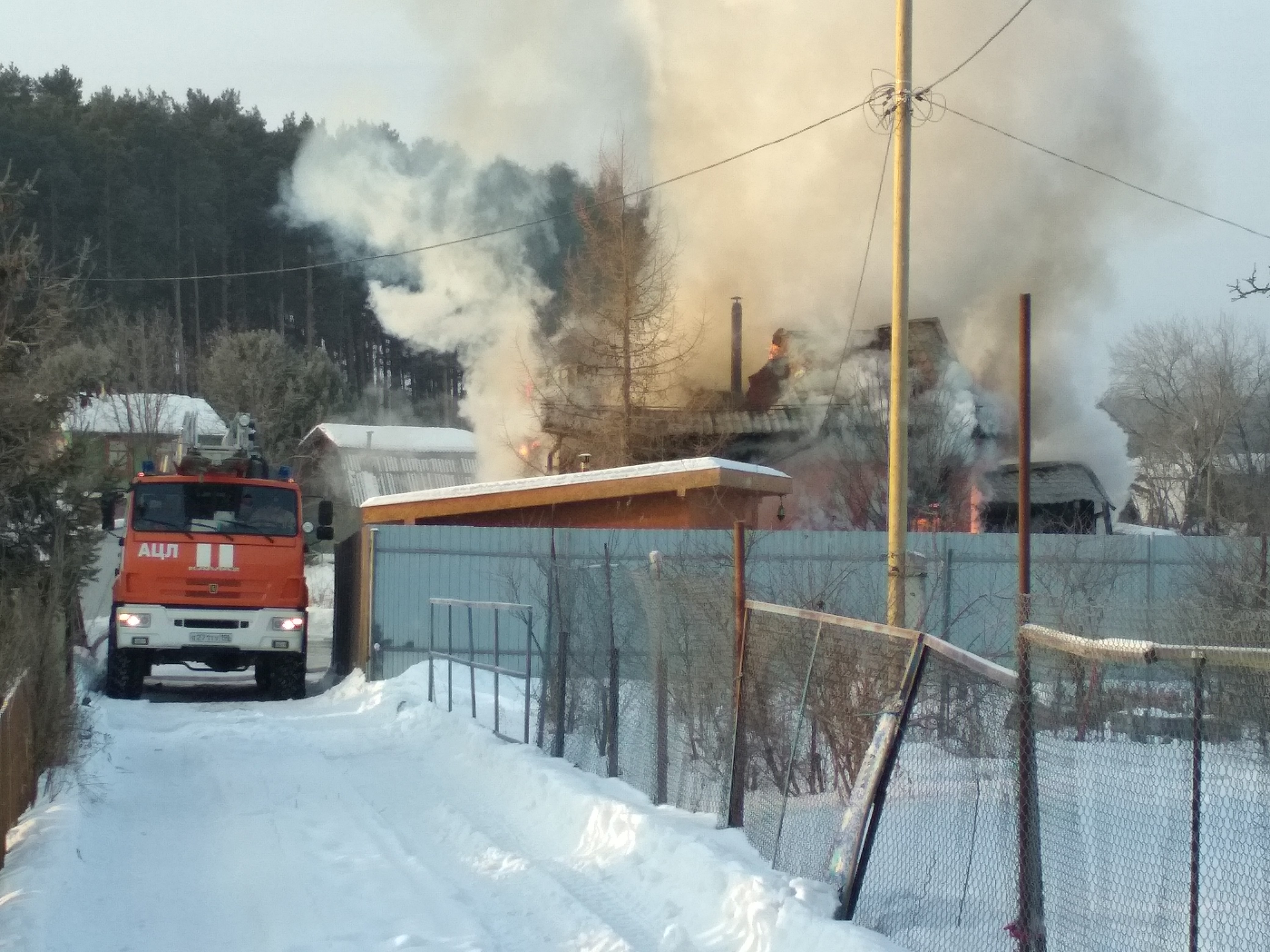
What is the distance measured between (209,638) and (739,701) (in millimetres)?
10219

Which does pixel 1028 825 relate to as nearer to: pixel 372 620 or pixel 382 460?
pixel 372 620

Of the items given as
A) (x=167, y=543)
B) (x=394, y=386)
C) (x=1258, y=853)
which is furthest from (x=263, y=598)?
(x=394, y=386)

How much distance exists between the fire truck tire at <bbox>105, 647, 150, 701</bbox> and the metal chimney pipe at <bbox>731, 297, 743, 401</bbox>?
64.6 ft

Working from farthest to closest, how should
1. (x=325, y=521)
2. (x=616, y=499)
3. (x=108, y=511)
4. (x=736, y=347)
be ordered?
(x=736, y=347) → (x=616, y=499) → (x=325, y=521) → (x=108, y=511)

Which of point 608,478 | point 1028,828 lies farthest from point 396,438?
point 1028,828

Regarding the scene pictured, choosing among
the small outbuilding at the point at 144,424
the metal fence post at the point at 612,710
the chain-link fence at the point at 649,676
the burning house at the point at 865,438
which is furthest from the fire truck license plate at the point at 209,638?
the small outbuilding at the point at 144,424

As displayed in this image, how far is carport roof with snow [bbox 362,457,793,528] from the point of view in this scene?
1906 cm

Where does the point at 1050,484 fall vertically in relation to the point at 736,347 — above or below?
below

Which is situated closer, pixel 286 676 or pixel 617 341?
pixel 286 676

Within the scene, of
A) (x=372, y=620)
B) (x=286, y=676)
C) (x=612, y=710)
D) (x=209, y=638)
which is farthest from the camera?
(x=372, y=620)

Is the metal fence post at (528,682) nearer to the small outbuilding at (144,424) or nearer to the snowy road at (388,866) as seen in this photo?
the snowy road at (388,866)

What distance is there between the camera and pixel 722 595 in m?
9.14

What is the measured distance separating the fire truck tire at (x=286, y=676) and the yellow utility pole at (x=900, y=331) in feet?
26.6

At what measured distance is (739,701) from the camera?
766 centimetres
